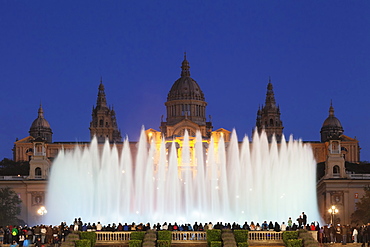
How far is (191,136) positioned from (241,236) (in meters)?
113

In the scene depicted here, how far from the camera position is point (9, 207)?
361 feet

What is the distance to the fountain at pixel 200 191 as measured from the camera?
86125mm

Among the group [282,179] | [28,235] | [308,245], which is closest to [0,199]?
[282,179]

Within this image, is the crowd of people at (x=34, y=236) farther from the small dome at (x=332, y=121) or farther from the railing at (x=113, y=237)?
the small dome at (x=332, y=121)

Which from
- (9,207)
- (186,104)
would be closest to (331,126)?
(186,104)

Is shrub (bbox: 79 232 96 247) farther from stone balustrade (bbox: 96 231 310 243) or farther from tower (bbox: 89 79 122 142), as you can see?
tower (bbox: 89 79 122 142)

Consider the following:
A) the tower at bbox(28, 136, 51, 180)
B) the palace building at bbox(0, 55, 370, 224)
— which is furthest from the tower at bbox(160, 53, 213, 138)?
the tower at bbox(28, 136, 51, 180)

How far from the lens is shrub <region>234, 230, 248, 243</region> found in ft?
180

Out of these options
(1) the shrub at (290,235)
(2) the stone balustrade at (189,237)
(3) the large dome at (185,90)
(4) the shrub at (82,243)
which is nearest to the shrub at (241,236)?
(2) the stone balustrade at (189,237)

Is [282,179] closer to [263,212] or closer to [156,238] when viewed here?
[263,212]

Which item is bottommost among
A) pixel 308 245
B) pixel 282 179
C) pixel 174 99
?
pixel 308 245

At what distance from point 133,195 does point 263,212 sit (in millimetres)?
12570

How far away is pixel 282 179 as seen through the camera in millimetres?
91625

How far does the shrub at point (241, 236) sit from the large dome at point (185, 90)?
424ft
